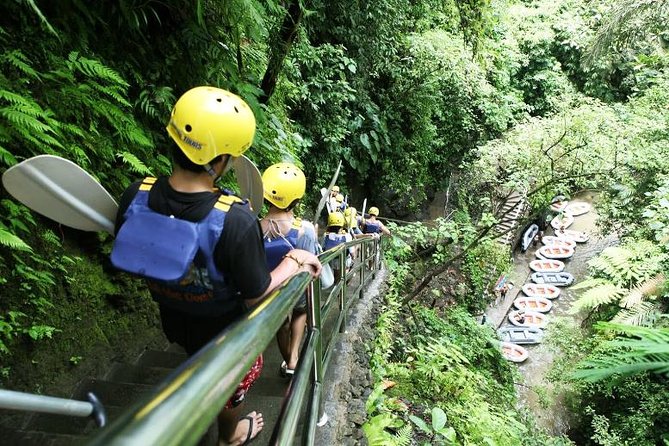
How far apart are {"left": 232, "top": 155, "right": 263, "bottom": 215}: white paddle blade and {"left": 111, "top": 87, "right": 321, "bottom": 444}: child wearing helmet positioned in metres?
0.63

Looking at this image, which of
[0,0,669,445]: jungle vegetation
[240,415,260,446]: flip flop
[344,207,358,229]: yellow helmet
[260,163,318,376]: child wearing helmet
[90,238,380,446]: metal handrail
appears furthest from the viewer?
[344,207,358,229]: yellow helmet

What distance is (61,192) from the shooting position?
5.31 ft

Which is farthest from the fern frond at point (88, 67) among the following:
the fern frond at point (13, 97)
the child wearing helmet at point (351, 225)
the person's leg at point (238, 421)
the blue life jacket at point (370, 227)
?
the blue life jacket at point (370, 227)

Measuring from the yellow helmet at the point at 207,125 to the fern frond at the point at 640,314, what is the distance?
29.0 feet

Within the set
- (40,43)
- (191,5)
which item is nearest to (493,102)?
(191,5)

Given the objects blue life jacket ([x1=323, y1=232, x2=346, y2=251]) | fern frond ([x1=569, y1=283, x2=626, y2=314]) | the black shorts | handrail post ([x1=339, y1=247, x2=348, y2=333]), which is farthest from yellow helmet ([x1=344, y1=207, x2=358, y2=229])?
fern frond ([x1=569, y1=283, x2=626, y2=314])

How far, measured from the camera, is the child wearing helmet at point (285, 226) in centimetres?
258

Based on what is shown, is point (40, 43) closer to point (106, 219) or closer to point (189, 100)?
point (106, 219)

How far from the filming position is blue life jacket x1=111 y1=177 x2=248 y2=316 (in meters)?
1.37

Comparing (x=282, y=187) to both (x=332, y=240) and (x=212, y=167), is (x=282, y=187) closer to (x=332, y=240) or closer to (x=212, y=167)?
(x=212, y=167)

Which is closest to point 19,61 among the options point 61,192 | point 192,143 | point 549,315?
point 61,192

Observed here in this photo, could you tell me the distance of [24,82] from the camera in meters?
2.59

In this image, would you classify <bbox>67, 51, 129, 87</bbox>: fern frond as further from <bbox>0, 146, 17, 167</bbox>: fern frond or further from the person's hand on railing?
the person's hand on railing

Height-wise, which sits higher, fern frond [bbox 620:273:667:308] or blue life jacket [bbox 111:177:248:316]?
fern frond [bbox 620:273:667:308]
